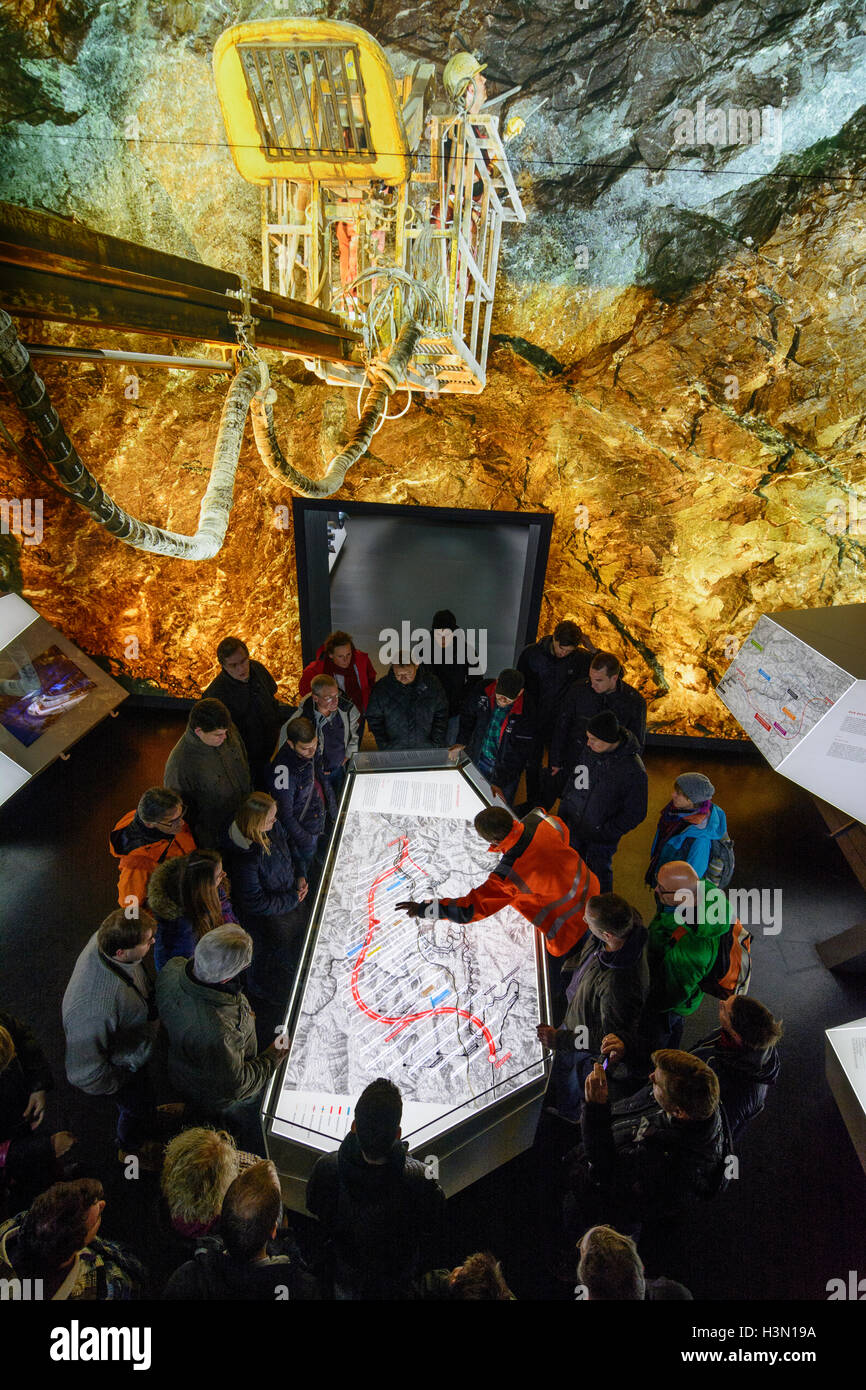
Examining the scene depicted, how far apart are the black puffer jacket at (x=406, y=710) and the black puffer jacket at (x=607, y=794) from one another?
115cm

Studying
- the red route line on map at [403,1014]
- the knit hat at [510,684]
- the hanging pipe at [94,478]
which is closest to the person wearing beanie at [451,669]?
the knit hat at [510,684]

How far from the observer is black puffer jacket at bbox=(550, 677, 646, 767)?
4277 millimetres

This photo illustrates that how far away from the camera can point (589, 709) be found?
14.1 feet

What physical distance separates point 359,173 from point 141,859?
11.6ft

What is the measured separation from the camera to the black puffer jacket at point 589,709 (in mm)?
4277

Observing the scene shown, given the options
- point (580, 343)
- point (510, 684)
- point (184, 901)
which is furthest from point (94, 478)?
point (580, 343)

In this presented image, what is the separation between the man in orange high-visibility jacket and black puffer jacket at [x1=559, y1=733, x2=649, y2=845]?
2.68 ft

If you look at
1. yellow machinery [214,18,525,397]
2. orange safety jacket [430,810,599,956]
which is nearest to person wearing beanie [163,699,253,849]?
→ orange safety jacket [430,810,599,956]

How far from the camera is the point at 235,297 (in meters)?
1.85

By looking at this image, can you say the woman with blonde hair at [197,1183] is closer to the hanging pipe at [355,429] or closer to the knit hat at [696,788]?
the hanging pipe at [355,429]

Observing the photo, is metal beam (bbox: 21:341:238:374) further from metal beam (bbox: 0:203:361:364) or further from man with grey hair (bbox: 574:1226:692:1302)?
man with grey hair (bbox: 574:1226:692:1302)

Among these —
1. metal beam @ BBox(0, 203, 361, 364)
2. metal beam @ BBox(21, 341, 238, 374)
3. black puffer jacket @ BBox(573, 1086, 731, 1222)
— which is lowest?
black puffer jacket @ BBox(573, 1086, 731, 1222)

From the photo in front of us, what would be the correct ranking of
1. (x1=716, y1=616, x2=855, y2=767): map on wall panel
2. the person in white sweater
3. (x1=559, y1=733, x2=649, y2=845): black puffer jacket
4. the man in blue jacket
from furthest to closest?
(x1=716, y1=616, x2=855, y2=767): map on wall panel
(x1=559, y1=733, x2=649, y2=845): black puffer jacket
the man in blue jacket
the person in white sweater

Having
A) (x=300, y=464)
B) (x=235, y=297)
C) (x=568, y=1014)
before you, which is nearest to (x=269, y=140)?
(x=235, y=297)
